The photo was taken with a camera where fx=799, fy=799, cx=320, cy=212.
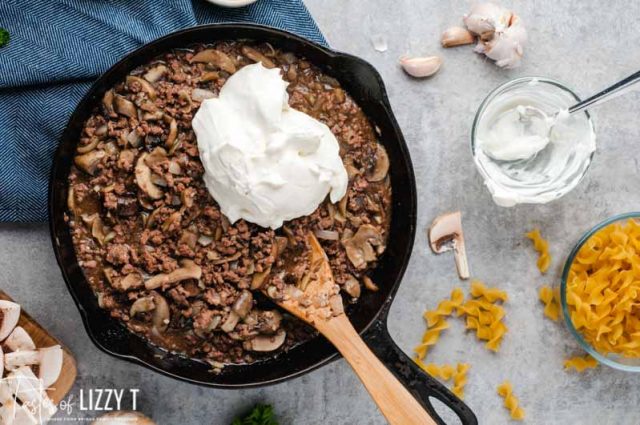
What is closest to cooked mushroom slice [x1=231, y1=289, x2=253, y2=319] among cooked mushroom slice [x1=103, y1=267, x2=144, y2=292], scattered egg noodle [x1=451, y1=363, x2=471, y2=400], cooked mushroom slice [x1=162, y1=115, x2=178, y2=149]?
cooked mushroom slice [x1=103, y1=267, x2=144, y2=292]

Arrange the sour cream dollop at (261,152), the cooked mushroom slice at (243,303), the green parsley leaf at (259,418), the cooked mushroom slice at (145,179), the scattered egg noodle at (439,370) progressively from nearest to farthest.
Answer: the sour cream dollop at (261,152) < the cooked mushroom slice at (145,179) < the cooked mushroom slice at (243,303) < the green parsley leaf at (259,418) < the scattered egg noodle at (439,370)

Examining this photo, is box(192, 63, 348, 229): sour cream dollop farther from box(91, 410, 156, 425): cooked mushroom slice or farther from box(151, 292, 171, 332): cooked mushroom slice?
box(91, 410, 156, 425): cooked mushroom slice

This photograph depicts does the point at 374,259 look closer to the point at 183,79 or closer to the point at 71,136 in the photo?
the point at 183,79

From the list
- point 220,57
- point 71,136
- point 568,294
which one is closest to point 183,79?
point 220,57

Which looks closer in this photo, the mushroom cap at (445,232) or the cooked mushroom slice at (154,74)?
the cooked mushroom slice at (154,74)

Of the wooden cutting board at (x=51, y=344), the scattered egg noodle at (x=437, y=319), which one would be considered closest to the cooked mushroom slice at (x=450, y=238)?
the scattered egg noodle at (x=437, y=319)

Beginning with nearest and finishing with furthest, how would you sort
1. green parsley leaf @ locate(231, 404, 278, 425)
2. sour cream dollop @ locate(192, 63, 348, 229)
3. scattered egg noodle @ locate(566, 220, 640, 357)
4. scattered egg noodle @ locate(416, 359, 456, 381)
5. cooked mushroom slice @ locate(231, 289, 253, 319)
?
sour cream dollop @ locate(192, 63, 348, 229) < cooked mushroom slice @ locate(231, 289, 253, 319) < scattered egg noodle @ locate(566, 220, 640, 357) < green parsley leaf @ locate(231, 404, 278, 425) < scattered egg noodle @ locate(416, 359, 456, 381)

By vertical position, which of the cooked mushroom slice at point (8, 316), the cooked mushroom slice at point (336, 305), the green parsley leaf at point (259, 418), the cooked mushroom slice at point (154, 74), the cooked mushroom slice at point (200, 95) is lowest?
the green parsley leaf at point (259, 418)

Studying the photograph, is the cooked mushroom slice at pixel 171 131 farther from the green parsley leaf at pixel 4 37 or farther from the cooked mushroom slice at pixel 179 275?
the green parsley leaf at pixel 4 37
